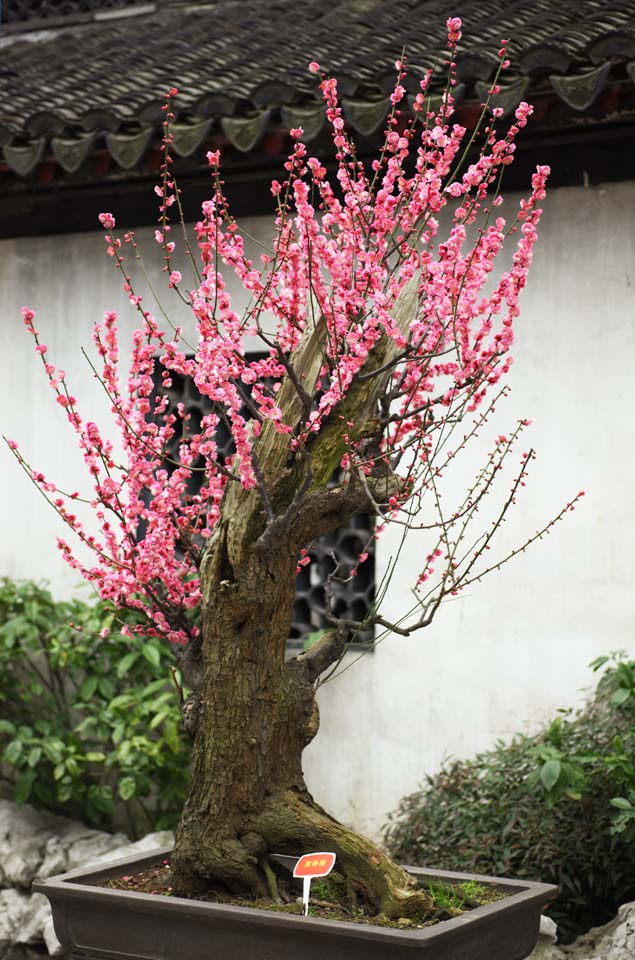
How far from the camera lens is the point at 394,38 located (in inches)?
259

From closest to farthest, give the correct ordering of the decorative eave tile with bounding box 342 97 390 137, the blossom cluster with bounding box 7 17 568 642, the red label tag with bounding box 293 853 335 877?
the red label tag with bounding box 293 853 335 877 < the blossom cluster with bounding box 7 17 568 642 < the decorative eave tile with bounding box 342 97 390 137

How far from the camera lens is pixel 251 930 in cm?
322

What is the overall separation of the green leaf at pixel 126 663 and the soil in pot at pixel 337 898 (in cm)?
248

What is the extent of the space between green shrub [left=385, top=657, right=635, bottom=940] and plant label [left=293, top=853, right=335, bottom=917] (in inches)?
69.6

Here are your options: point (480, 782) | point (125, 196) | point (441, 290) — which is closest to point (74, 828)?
point (480, 782)

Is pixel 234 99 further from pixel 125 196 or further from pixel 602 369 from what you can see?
pixel 602 369

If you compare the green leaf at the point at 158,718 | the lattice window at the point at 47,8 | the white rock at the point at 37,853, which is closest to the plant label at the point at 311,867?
the white rock at the point at 37,853

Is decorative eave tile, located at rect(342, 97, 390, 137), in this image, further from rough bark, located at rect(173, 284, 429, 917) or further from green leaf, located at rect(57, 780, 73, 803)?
green leaf, located at rect(57, 780, 73, 803)

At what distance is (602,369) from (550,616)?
1093 millimetres

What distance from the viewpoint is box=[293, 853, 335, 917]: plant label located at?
3244mm

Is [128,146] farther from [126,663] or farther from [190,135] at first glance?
[126,663]

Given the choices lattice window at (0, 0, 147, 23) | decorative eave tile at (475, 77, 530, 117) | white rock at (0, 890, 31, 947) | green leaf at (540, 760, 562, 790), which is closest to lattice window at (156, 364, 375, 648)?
green leaf at (540, 760, 562, 790)

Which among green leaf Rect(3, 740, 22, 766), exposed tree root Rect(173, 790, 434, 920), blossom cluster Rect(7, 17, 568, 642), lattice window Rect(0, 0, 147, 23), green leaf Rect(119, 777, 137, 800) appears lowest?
green leaf Rect(119, 777, 137, 800)

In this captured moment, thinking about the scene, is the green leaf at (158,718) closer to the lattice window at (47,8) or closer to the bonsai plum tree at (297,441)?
the bonsai plum tree at (297,441)
